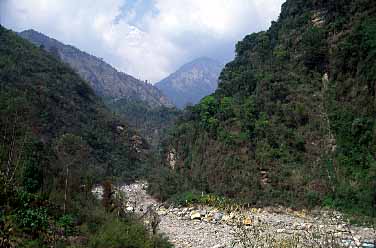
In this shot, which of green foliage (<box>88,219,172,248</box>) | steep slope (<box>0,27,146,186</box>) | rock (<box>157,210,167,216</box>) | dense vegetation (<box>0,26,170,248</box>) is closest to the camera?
dense vegetation (<box>0,26,170,248</box>)

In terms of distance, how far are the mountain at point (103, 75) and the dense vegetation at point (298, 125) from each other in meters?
94.2

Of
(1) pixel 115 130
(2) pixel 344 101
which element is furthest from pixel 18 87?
(2) pixel 344 101

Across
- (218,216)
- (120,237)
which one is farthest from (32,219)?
(218,216)

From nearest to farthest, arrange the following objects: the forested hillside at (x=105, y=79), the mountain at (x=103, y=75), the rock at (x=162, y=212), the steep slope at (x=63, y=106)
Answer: the rock at (x=162, y=212), the steep slope at (x=63, y=106), the forested hillside at (x=105, y=79), the mountain at (x=103, y=75)

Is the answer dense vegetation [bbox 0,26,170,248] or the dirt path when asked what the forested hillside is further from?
dense vegetation [bbox 0,26,170,248]

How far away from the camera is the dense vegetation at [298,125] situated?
23.6 meters

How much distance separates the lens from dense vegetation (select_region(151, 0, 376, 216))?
77.5ft

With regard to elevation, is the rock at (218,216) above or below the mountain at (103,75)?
below

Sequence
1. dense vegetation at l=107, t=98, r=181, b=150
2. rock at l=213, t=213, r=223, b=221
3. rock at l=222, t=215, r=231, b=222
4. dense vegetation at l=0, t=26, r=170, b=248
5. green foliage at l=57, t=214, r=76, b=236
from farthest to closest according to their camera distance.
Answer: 1. dense vegetation at l=107, t=98, r=181, b=150
2. rock at l=213, t=213, r=223, b=221
3. rock at l=222, t=215, r=231, b=222
4. green foliage at l=57, t=214, r=76, b=236
5. dense vegetation at l=0, t=26, r=170, b=248

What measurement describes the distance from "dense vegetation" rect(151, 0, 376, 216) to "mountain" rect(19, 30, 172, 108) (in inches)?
3710

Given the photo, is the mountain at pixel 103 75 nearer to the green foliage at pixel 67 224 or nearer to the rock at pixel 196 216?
the rock at pixel 196 216

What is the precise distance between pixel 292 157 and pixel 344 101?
531 cm

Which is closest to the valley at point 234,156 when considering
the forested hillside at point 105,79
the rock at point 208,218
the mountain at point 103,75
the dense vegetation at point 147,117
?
the rock at point 208,218

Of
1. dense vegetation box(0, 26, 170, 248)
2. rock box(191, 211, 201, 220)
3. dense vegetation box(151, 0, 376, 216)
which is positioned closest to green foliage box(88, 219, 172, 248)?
dense vegetation box(0, 26, 170, 248)
